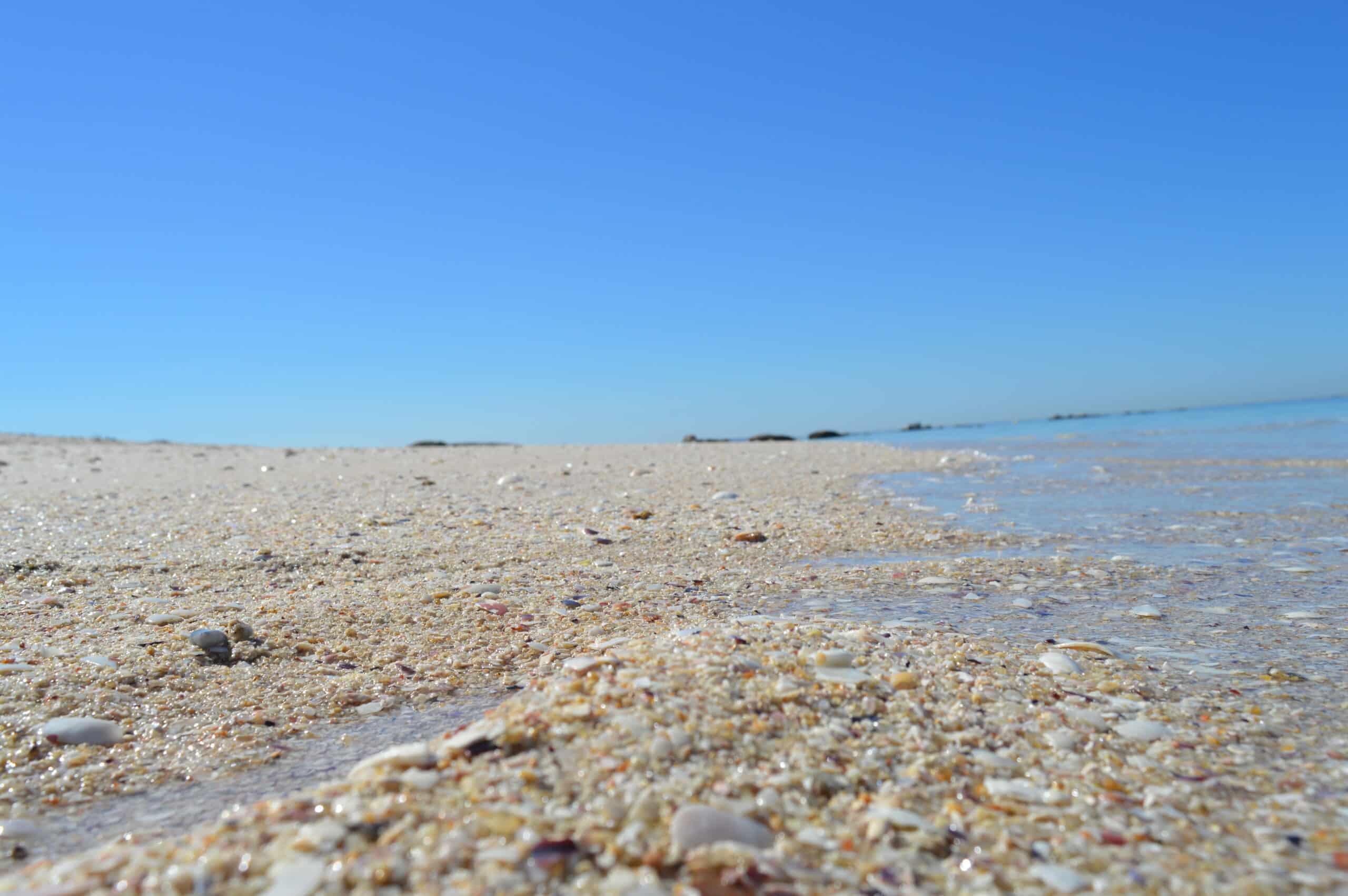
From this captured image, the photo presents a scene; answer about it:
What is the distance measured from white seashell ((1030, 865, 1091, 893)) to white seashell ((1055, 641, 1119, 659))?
4.79 ft

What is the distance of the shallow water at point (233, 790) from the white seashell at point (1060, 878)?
161cm

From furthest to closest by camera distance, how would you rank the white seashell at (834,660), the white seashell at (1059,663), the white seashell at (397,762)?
the white seashell at (1059,663) → the white seashell at (834,660) → the white seashell at (397,762)

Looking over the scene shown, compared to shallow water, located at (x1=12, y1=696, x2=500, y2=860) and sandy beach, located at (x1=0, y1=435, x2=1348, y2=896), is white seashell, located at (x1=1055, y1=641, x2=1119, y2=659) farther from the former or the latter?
shallow water, located at (x1=12, y1=696, x2=500, y2=860)

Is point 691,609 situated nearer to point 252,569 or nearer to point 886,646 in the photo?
point 886,646

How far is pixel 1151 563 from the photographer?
4371 mm

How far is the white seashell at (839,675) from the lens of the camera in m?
2.22

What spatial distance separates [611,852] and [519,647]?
5.30 ft

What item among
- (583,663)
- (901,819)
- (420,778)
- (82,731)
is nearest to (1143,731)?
(901,819)

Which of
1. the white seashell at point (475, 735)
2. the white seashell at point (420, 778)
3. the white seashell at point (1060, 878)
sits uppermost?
the white seashell at point (475, 735)

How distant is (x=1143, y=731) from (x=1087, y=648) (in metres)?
0.74

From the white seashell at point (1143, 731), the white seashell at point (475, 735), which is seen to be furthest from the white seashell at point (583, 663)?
the white seashell at point (1143, 731)

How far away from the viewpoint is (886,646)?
8.53 feet

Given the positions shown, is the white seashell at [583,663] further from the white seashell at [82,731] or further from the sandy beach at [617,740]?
the white seashell at [82,731]

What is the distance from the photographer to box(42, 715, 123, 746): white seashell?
222 centimetres
